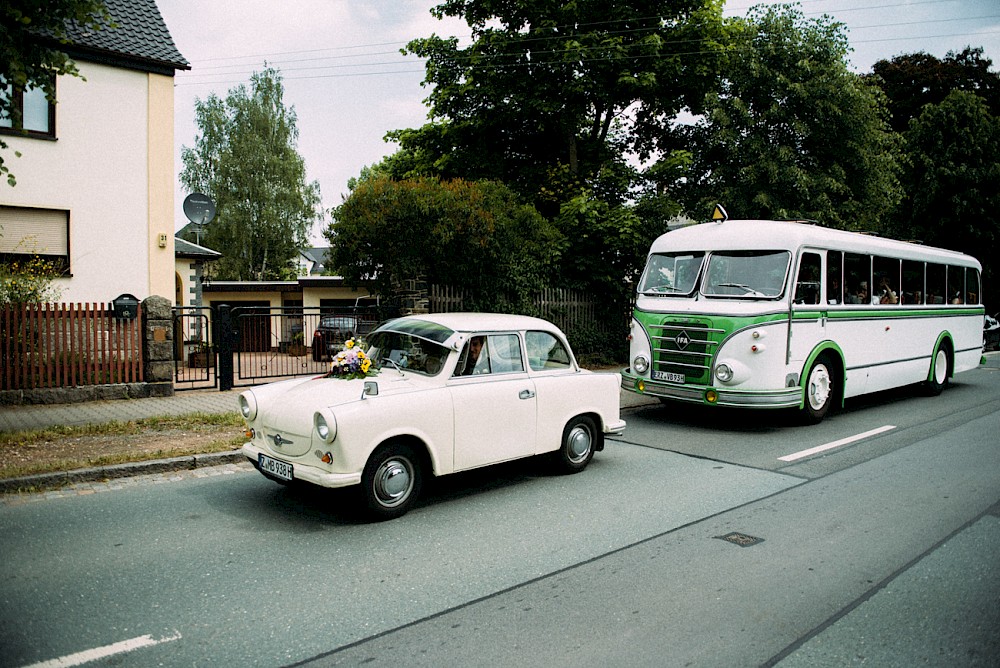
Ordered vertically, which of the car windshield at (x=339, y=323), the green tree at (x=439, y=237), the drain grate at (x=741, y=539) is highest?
the green tree at (x=439, y=237)

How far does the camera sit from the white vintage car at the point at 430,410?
5492 mm

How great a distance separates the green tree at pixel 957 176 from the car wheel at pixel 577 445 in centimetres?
2704

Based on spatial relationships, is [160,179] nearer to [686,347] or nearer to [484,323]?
[484,323]

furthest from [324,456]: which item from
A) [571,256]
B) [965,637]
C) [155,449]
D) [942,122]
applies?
[942,122]

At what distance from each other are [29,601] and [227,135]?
4426 cm

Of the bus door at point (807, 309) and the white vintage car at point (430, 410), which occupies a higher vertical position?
the bus door at point (807, 309)

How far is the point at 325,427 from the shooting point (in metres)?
5.39

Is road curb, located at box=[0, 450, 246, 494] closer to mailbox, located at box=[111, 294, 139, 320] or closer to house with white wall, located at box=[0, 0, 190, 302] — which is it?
A: mailbox, located at box=[111, 294, 139, 320]

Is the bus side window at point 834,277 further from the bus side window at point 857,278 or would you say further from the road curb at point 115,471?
the road curb at point 115,471

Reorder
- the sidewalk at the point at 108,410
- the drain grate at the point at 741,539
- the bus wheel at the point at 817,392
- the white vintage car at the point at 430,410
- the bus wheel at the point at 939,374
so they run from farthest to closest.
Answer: the bus wheel at the point at 939,374, the bus wheel at the point at 817,392, the sidewalk at the point at 108,410, the white vintage car at the point at 430,410, the drain grate at the point at 741,539

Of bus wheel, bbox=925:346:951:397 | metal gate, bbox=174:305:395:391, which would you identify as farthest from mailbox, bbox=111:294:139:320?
bus wheel, bbox=925:346:951:397

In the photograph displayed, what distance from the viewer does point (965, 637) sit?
377 cm

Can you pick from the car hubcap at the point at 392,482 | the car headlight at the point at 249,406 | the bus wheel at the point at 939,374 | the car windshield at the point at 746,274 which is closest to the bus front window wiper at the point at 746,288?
the car windshield at the point at 746,274

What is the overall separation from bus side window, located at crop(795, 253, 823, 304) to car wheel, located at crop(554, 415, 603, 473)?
416 centimetres
